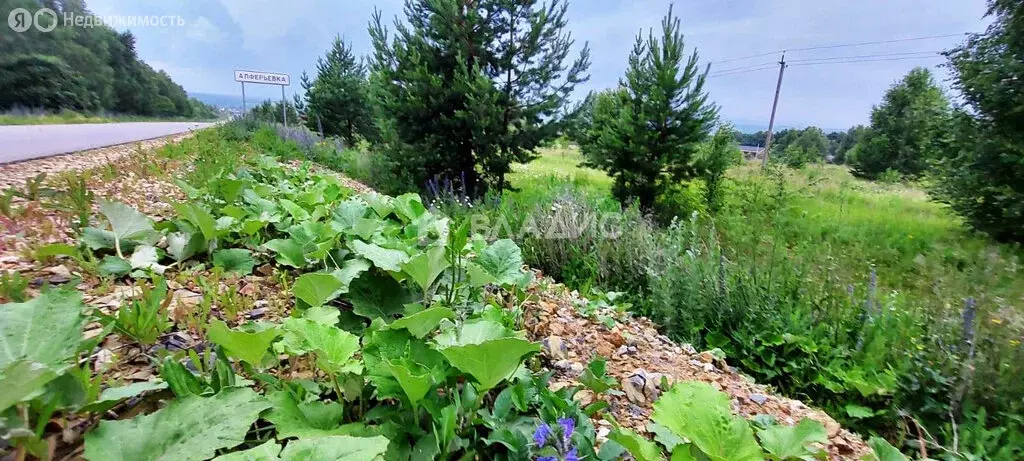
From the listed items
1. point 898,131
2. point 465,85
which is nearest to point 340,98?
point 465,85

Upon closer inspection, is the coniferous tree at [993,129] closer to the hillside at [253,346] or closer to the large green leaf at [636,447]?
the hillside at [253,346]

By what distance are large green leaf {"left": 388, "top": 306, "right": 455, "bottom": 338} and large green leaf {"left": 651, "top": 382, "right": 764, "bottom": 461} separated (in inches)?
17.8

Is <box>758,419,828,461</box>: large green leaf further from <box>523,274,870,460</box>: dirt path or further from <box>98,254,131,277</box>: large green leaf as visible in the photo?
<box>98,254,131,277</box>: large green leaf

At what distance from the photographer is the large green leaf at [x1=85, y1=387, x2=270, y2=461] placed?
23.7 inches

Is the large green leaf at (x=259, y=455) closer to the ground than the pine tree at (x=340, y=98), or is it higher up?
closer to the ground

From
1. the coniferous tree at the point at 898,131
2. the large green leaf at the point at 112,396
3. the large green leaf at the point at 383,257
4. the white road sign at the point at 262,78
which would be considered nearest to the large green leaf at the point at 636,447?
the large green leaf at the point at 383,257

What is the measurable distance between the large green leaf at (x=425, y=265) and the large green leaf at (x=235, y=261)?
27.6 inches

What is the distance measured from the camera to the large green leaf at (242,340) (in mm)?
753

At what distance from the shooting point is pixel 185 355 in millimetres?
933

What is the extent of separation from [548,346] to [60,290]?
1.13 metres

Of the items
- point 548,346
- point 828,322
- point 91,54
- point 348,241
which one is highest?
point 91,54

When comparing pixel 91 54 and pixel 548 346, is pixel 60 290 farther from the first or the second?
pixel 91 54

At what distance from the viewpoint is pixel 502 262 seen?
138cm

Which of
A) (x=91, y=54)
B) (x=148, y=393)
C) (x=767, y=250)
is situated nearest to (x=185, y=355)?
(x=148, y=393)
